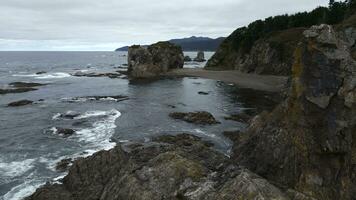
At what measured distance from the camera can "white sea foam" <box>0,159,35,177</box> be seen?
30.2 meters

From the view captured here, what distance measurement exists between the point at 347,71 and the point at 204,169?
956cm

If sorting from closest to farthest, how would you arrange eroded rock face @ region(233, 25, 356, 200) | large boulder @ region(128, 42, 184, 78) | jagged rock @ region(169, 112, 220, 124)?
eroded rock face @ region(233, 25, 356, 200)
jagged rock @ region(169, 112, 220, 124)
large boulder @ region(128, 42, 184, 78)

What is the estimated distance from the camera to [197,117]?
48062 millimetres

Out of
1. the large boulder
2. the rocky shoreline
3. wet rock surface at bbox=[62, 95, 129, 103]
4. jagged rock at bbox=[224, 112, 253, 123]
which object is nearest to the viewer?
the rocky shoreline

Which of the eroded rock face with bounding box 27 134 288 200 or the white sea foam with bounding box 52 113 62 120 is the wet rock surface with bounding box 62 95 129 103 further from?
the eroded rock face with bounding box 27 134 288 200

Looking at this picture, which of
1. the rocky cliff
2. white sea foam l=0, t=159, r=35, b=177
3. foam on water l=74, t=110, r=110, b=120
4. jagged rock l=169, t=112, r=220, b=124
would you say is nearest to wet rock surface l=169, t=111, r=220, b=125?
jagged rock l=169, t=112, r=220, b=124

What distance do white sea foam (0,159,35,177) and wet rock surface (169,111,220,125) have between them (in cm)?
2037

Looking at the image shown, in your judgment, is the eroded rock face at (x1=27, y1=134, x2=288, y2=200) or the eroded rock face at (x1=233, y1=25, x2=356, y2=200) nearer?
the eroded rock face at (x1=27, y1=134, x2=288, y2=200)

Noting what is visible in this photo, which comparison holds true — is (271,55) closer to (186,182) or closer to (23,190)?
(23,190)

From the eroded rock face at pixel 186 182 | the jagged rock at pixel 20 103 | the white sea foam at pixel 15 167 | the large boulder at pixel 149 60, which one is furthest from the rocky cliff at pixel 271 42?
the eroded rock face at pixel 186 182

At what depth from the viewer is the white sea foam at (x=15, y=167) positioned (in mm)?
30167

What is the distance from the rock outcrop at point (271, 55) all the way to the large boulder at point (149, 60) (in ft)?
64.4

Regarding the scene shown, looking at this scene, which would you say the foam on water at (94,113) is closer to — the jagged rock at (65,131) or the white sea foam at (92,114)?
the white sea foam at (92,114)

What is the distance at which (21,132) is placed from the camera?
4288cm
